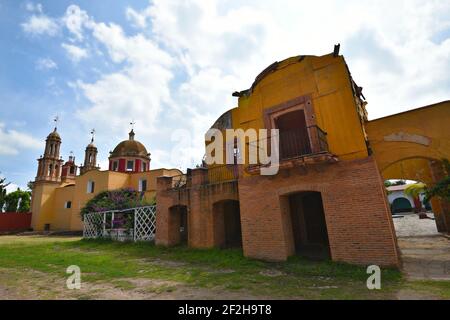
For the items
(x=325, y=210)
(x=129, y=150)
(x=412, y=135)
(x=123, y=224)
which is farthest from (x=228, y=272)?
(x=129, y=150)

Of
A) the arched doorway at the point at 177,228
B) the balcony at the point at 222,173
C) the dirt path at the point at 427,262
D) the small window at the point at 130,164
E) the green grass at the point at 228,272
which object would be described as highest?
the small window at the point at 130,164

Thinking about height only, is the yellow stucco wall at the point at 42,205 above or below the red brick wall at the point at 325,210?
above

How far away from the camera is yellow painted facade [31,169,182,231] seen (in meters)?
28.4

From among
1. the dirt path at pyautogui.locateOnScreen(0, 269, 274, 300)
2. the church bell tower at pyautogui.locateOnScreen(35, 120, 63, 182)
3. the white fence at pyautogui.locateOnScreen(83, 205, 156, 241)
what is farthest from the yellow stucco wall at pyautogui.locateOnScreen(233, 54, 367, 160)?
the church bell tower at pyautogui.locateOnScreen(35, 120, 63, 182)

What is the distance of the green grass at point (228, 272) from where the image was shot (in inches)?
217

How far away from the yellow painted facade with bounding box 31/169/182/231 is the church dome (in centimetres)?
466

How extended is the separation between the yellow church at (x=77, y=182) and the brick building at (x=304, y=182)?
1731 cm

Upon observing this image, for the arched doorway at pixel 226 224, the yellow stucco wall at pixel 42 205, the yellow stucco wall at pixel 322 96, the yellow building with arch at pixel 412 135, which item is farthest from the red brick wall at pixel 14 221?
the yellow building with arch at pixel 412 135

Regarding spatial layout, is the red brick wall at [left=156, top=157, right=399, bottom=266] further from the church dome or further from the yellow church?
the church dome

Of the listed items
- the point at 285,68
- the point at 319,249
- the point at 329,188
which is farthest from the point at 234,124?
the point at 319,249

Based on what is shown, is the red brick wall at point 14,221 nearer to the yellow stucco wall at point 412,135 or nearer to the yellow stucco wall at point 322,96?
the yellow stucco wall at point 322,96
